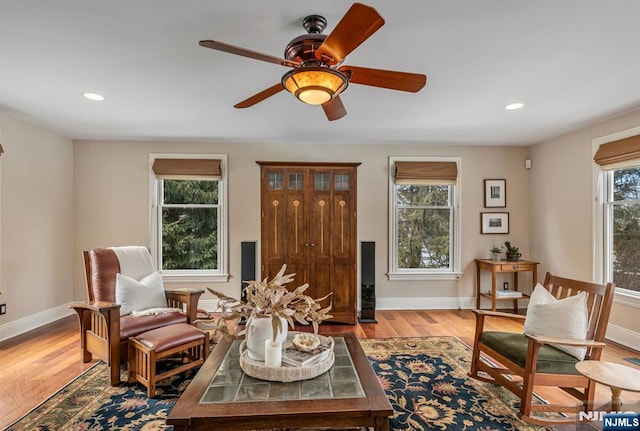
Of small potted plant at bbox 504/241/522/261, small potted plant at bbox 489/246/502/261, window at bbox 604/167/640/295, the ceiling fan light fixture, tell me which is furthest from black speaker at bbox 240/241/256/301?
window at bbox 604/167/640/295

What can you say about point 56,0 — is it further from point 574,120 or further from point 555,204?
point 555,204

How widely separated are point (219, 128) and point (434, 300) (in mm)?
3824

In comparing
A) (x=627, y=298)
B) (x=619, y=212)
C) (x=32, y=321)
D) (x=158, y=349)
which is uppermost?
(x=619, y=212)

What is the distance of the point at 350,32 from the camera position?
1339mm

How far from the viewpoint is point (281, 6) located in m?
1.67

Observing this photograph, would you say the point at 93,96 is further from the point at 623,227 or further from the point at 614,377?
the point at 623,227

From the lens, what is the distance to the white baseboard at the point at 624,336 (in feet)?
10.7

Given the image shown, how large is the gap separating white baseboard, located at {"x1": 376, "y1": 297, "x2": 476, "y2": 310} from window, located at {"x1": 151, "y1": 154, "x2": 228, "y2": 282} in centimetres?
236

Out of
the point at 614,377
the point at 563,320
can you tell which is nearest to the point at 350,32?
the point at 614,377

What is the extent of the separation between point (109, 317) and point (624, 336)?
195 inches

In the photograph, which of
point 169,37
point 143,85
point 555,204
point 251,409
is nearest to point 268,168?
point 143,85

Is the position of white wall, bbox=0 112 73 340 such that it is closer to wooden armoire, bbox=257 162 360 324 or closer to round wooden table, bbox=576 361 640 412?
wooden armoire, bbox=257 162 360 324

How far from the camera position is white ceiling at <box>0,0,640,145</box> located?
5.66 feet

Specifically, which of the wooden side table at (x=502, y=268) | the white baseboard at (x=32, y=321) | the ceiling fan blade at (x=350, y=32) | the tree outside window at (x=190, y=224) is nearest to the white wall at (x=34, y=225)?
the white baseboard at (x=32, y=321)
